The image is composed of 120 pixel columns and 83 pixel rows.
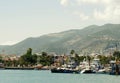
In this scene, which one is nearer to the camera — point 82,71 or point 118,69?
point 118,69

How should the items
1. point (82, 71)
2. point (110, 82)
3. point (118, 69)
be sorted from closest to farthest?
point (110, 82) < point (118, 69) < point (82, 71)

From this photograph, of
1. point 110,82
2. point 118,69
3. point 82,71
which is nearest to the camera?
point 110,82

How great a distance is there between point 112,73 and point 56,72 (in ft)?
117

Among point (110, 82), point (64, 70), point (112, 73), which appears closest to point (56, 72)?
point (64, 70)

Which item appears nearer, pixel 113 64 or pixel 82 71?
pixel 113 64

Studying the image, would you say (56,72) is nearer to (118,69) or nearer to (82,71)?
(82,71)

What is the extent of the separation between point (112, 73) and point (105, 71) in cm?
2955

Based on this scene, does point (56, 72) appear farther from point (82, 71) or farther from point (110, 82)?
point (110, 82)

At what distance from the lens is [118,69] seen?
145 m

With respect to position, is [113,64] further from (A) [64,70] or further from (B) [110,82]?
(B) [110,82]

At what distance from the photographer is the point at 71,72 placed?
572 feet

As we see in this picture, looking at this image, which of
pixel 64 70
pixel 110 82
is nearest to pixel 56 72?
pixel 64 70

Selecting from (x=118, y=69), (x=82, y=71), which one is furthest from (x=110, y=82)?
(x=82, y=71)

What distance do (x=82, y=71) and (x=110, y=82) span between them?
2890 inches
